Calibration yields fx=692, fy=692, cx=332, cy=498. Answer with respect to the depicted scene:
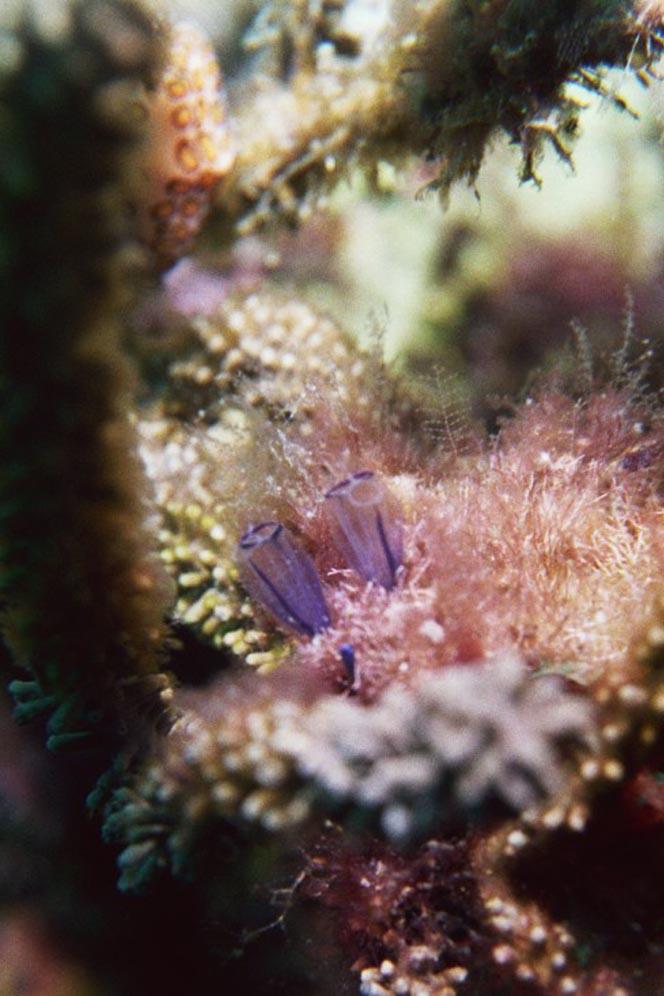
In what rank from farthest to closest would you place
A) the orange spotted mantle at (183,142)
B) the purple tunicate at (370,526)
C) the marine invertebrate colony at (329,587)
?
the orange spotted mantle at (183,142) < the purple tunicate at (370,526) < the marine invertebrate colony at (329,587)

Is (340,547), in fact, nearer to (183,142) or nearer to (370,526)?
(370,526)

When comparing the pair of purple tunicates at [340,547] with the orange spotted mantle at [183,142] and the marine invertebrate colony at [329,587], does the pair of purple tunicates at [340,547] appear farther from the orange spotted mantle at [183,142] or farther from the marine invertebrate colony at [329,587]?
the orange spotted mantle at [183,142]

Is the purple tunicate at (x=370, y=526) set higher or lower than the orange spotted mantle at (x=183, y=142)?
lower

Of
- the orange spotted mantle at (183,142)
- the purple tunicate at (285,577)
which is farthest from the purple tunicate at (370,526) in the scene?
the orange spotted mantle at (183,142)

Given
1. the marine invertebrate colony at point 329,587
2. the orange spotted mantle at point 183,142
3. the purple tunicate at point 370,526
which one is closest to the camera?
the marine invertebrate colony at point 329,587

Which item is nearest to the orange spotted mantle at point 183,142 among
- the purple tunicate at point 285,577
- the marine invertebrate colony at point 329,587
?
the marine invertebrate colony at point 329,587

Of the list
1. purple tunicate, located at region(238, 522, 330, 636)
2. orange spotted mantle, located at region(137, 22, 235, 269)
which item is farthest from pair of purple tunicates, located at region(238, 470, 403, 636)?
orange spotted mantle, located at region(137, 22, 235, 269)

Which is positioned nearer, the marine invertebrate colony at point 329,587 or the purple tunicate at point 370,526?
the marine invertebrate colony at point 329,587

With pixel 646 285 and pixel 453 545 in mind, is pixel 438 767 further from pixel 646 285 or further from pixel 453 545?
pixel 646 285

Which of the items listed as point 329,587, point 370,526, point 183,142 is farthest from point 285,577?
point 183,142
